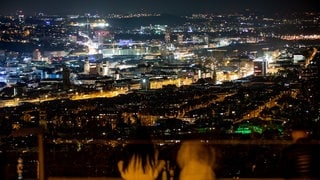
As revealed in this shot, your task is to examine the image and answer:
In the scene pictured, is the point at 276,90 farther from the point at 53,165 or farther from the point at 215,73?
the point at 53,165

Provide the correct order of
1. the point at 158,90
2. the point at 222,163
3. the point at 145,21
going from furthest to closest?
the point at 145,21
the point at 158,90
the point at 222,163

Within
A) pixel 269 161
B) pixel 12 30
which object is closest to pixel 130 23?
pixel 12 30

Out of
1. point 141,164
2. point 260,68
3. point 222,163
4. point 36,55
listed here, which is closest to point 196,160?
point 141,164

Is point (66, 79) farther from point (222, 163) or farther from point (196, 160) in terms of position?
point (196, 160)

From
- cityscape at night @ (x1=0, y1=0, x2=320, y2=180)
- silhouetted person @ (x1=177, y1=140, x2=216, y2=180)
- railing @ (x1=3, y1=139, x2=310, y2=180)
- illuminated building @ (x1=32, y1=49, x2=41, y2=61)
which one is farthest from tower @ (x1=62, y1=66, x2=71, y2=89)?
silhouetted person @ (x1=177, y1=140, x2=216, y2=180)

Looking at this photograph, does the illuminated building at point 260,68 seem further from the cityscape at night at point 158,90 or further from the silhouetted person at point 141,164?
the silhouetted person at point 141,164

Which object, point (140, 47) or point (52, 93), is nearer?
point (52, 93)
